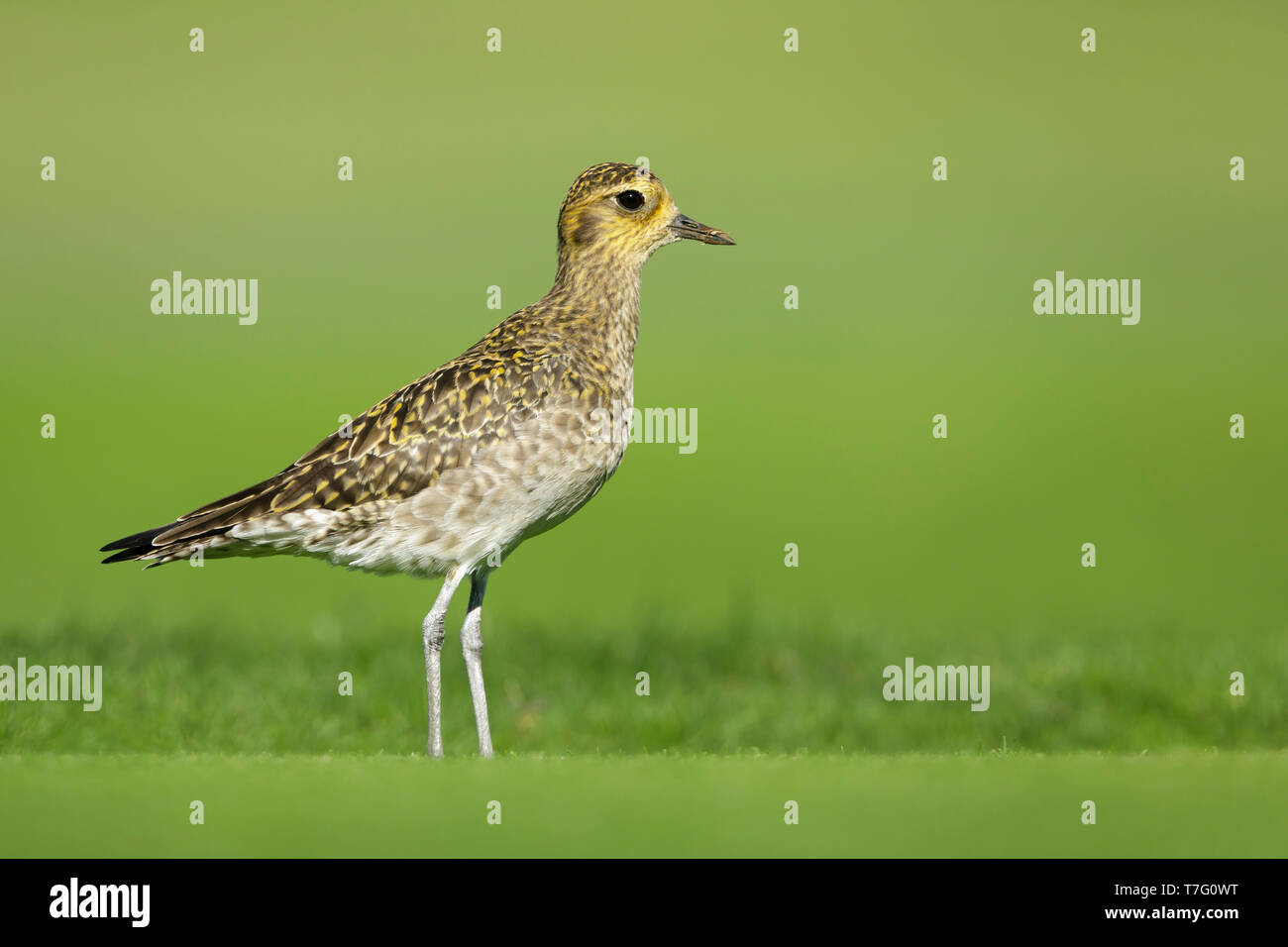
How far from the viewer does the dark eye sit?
1298cm

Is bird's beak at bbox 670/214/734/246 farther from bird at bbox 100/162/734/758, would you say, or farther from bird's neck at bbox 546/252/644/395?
bird at bbox 100/162/734/758

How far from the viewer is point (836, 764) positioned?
1041 centimetres

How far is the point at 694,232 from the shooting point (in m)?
13.3

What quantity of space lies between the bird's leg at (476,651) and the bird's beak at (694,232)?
3.20 m

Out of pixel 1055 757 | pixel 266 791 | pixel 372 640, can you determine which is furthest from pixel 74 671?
pixel 1055 757

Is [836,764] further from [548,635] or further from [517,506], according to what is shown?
[548,635]

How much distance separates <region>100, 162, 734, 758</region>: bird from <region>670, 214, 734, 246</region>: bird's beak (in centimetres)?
123

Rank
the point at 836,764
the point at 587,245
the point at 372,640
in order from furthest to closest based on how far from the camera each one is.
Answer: the point at 372,640, the point at 587,245, the point at 836,764

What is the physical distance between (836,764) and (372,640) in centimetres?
773

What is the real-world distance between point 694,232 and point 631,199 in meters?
0.61

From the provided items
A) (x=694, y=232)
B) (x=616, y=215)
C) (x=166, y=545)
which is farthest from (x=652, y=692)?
(x=166, y=545)

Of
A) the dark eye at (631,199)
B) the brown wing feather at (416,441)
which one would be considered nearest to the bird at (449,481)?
the brown wing feather at (416,441)

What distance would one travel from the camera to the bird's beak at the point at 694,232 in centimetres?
1322

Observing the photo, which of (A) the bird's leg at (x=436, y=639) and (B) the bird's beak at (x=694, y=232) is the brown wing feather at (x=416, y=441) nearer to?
(A) the bird's leg at (x=436, y=639)
